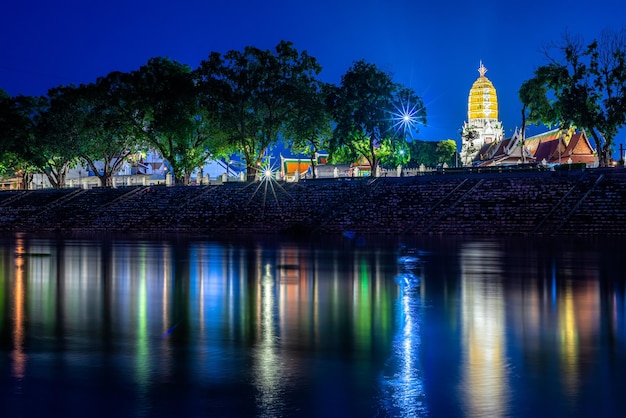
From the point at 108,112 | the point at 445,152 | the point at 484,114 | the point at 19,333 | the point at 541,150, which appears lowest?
the point at 19,333

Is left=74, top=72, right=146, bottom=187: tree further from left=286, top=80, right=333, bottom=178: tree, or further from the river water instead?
the river water

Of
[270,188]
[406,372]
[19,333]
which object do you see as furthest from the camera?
[270,188]

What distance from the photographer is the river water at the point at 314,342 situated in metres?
7.19

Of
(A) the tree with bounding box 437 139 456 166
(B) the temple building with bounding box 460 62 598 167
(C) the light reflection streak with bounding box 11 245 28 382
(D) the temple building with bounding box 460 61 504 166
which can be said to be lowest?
(C) the light reflection streak with bounding box 11 245 28 382

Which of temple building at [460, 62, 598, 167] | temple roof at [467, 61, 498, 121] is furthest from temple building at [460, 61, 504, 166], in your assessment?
temple building at [460, 62, 598, 167]

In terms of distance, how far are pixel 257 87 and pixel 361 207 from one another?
19691 millimetres

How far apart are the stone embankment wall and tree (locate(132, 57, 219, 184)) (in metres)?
5.28

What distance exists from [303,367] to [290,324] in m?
3.27

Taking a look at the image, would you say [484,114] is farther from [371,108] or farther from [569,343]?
[569,343]

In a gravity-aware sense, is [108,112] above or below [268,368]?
above

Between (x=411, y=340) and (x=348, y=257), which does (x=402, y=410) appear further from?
(x=348, y=257)

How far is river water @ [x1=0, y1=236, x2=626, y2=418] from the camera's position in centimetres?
719

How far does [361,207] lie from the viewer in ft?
170

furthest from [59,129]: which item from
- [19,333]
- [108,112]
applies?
[19,333]
